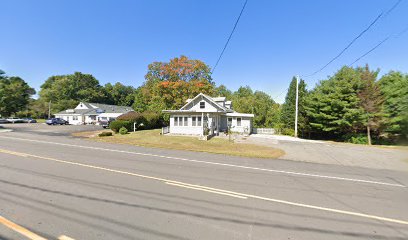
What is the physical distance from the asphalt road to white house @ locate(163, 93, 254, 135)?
1801 centimetres

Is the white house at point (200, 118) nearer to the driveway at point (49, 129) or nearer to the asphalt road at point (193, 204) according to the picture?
the driveway at point (49, 129)

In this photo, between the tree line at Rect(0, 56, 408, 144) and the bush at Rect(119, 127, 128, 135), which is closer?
the tree line at Rect(0, 56, 408, 144)

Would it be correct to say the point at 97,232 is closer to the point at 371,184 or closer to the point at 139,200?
the point at 139,200

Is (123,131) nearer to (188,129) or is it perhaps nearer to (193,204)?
(188,129)

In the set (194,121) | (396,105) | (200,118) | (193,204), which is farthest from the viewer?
(194,121)

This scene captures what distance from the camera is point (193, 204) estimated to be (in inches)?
213

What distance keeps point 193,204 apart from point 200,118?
895 inches

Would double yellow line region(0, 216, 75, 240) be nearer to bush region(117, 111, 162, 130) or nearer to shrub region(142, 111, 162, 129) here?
bush region(117, 111, 162, 130)

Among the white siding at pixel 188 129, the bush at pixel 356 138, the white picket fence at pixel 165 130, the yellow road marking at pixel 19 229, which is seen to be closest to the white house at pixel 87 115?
the white picket fence at pixel 165 130

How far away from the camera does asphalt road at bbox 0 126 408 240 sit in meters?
4.13

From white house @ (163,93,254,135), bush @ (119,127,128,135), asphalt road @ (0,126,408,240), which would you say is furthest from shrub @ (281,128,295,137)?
bush @ (119,127,128,135)

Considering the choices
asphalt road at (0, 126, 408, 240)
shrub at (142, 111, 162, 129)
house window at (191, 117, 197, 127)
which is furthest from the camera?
shrub at (142, 111, 162, 129)

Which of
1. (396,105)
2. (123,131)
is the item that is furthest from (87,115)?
(396,105)

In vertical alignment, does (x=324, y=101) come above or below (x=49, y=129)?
above
